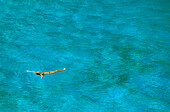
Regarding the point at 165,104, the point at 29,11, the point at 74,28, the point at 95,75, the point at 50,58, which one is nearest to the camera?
the point at 165,104

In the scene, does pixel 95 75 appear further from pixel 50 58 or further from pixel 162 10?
pixel 162 10

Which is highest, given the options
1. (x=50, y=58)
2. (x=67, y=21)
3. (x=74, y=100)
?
(x=67, y=21)

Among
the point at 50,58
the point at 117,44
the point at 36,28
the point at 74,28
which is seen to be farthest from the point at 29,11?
the point at 117,44

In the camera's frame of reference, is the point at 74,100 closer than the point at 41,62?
Yes

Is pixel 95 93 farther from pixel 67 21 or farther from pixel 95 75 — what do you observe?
pixel 67 21

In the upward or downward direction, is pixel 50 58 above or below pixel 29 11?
below

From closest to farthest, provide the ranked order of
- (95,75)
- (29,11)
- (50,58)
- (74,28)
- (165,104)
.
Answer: (165,104), (95,75), (50,58), (74,28), (29,11)
